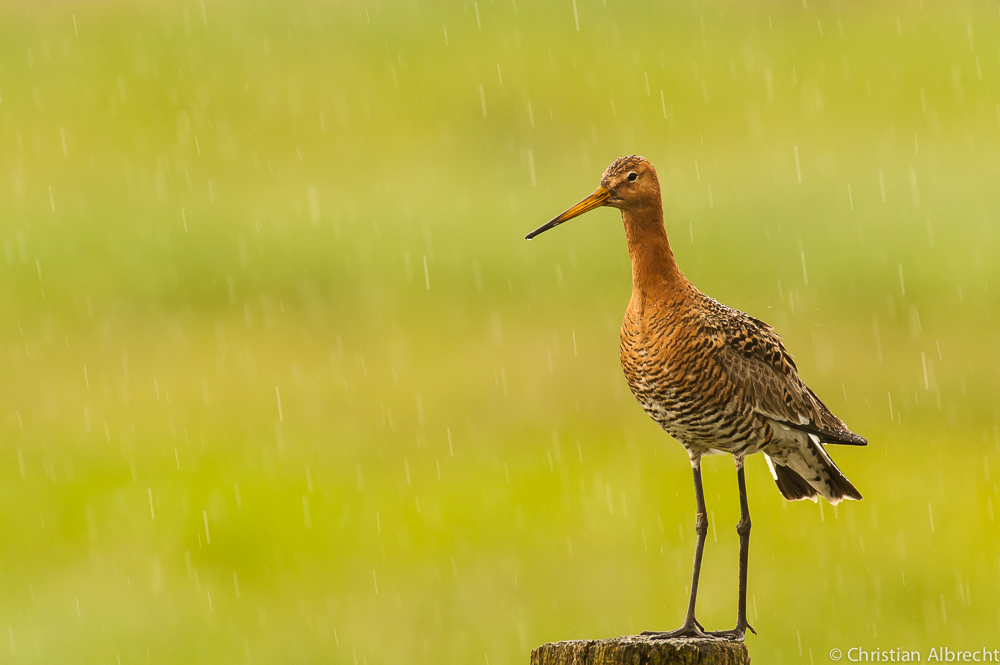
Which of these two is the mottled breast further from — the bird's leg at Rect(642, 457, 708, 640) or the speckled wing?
the bird's leg at Rect(642, 457, 708, 640)

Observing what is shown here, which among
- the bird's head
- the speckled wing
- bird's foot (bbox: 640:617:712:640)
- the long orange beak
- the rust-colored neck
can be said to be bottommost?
bird's foot (bbox: 640:617:712:640)

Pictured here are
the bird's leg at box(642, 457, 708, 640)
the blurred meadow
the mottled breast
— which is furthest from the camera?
the blurred meadow

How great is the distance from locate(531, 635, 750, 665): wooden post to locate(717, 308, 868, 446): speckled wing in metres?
2.24

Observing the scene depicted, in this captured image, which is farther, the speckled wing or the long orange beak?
the speckled wing

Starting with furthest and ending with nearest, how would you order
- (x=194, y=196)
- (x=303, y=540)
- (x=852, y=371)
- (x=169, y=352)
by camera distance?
(x=194, y=196) < (x=169, y=352) < (x=852, y=371) < (x=303, y=540)

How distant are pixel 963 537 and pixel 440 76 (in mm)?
51413

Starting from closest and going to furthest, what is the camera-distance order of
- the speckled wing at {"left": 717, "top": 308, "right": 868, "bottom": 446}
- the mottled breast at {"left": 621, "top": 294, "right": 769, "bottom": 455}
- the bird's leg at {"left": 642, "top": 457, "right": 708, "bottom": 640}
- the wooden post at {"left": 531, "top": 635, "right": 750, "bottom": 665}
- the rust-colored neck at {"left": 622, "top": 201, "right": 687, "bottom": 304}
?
the wooden post at {"left": 531, "top": 635, "right": 750, "bottom": 665} → the bird's leg at {"left": 642, "top": 457, "right": 708, "bottom": 640} → the mottled breast at {"left": 621, "top": 294, "right": 769, "bottom": 455} → the rust-colored neck at {"left": 622, "top": 201, "right": 687, "bottom": 304} → the speckled wing at {"left": 717, "top": 308, "right": 868, "bottom": 446}

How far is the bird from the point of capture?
27.8 ft

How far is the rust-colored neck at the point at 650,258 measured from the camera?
8672 mm

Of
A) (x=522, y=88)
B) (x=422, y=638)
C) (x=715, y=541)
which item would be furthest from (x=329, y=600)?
(x=522, y=88)

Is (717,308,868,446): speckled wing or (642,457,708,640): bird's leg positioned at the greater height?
(717,308,868,446): speckled wing

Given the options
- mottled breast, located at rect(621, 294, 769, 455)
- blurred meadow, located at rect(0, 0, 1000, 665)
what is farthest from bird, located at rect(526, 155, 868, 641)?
blurred meadow, located at rect(0, 0, 1000, 665)

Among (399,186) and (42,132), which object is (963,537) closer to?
(399,186)

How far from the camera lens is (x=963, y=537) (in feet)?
74.3
